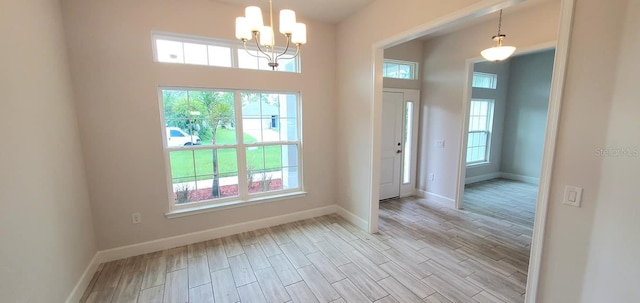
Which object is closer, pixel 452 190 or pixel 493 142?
pixel 452 190

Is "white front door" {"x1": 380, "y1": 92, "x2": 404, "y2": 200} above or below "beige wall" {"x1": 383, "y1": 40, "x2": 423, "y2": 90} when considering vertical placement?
below

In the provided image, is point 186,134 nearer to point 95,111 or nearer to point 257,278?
point 95,111

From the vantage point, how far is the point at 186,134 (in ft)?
9.77

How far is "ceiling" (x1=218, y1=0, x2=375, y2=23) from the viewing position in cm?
292

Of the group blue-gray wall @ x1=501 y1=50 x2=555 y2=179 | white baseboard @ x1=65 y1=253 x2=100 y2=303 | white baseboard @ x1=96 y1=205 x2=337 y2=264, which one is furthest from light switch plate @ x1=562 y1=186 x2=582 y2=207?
blue-gray wall @ x1=501 y1=50 x2=555 y2=179

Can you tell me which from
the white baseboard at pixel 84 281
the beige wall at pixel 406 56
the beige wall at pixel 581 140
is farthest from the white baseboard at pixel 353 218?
the white baseboard at pixel 84 281

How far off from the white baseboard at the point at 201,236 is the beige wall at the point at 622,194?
2964 millimetres

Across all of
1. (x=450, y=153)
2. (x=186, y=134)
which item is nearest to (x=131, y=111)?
(x=186, y=134)

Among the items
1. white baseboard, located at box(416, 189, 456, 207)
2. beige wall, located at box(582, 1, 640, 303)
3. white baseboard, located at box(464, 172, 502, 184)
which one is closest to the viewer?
beige wall, located at box(582, 1, 640, 303)

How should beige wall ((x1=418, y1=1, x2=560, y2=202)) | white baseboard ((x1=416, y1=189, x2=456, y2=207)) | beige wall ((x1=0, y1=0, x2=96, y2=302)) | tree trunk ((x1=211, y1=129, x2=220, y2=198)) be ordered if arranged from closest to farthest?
beige wall ((x1=0, y1=0, x2=96, y2=302)), tree trunk ((x1=211, y1=129, x2=220, y2=198)), beige wall ((x1=418, y1=1, x2=560, y2=202)), white baseboard ((x1=416, y1=189, x2=456, y2=207))

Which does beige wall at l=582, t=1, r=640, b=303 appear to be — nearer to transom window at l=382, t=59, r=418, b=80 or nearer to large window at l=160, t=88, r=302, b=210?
large window at l=160, t=88, r=302, b=210

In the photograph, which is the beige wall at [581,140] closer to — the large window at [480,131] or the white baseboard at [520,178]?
the large window at [480,131]

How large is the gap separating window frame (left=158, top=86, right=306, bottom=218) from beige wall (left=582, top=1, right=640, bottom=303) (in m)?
2.94

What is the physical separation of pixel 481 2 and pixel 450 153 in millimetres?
2822
